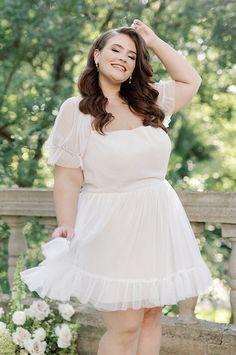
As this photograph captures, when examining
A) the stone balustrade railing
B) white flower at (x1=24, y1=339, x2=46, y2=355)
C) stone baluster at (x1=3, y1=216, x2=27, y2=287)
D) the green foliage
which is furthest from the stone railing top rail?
the green foliage

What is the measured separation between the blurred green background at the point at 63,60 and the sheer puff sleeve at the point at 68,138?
5.94 feet

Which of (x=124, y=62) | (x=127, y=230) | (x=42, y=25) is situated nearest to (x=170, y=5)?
(x=42, y=25)

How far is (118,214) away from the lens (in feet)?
8.20

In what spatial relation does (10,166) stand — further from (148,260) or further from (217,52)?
(148,260)

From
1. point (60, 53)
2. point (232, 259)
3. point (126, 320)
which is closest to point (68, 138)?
point (126, 320)

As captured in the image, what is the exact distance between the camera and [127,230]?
248cm

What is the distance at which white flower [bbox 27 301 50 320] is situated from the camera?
133 inches

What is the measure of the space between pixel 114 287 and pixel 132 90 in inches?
35.6

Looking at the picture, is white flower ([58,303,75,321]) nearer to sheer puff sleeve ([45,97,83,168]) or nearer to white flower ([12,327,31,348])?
white flower ([12,327,31,348])

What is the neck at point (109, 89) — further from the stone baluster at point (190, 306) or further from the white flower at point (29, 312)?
the white flower at point (29, 312)

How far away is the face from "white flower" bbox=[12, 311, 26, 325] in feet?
4.82

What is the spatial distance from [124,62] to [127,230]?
0.73 meters

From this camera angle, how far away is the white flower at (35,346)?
323 cm

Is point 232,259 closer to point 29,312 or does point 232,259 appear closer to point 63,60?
point 29,312
